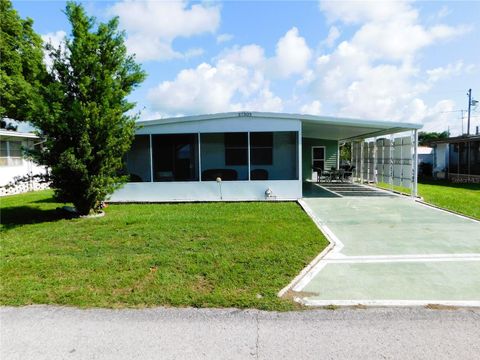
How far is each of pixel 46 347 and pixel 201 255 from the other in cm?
258

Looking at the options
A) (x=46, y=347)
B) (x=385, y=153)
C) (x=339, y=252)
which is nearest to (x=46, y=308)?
(x=46, y=347)

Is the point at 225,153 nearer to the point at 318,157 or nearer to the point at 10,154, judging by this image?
the point at 318,157

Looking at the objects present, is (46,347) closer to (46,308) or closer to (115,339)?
(115,339)

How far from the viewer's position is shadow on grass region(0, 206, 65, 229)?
8250 mm

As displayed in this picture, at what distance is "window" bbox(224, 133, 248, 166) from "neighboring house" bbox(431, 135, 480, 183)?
13415mm

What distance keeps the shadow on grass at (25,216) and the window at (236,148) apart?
256 inches

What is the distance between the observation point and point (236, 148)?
44.7 ft

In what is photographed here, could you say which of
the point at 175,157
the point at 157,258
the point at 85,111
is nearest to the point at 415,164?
the point at 175,157

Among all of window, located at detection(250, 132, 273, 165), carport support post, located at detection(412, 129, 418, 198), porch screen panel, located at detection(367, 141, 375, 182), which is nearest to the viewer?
carport support post, located at detection(412, 129, 418, 198)

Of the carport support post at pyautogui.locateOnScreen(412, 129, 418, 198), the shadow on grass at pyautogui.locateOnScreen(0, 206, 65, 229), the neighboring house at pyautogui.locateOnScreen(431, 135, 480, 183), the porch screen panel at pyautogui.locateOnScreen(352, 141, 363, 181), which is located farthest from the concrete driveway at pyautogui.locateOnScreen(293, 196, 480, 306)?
the neighboring house at pyautogui.locateOnScreen(431, 135, 480, 183)

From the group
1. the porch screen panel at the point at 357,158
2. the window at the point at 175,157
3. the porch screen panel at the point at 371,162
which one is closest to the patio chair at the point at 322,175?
the porch screen panel at the point at 371,162

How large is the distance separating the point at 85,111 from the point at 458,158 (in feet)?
71.0

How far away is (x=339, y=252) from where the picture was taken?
18.2ft

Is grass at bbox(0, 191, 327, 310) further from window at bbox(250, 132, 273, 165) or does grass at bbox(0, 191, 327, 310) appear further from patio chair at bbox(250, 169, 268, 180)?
window at bbox(250, 132, 273, 165)
